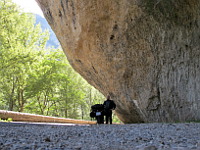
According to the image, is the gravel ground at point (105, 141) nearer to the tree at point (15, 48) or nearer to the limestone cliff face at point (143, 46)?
the limestone cliff face at point (143, 46)

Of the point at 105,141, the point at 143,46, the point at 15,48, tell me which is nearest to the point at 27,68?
the point at 15,48

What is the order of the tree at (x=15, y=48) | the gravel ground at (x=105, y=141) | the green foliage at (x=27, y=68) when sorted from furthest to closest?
the green foliage at (x=27, y=68)
the tree at (x=15, y=48)
the gravel ground at (x=105, y=141)

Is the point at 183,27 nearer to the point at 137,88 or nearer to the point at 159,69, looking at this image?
the point at 159,69

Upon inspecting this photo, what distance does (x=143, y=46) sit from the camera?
11.0m

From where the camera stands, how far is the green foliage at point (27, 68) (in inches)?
683

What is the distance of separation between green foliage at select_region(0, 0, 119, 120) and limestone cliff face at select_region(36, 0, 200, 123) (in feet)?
21.3

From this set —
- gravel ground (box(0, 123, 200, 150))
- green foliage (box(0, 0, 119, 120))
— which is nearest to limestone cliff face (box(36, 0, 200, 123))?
gravel ground (box(0, 123, 200, 150))

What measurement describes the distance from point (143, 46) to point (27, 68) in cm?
1244

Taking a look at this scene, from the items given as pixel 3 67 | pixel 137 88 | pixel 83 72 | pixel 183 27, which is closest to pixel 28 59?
pixel 3 67

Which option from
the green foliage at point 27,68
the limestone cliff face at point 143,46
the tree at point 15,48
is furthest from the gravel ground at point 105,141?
the green foliage at point 27,68

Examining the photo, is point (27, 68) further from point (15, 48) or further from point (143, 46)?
point (143, 46)

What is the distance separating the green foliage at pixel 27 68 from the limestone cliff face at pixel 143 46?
6.50 metres

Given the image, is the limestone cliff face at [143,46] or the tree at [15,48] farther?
the tree at [15,48]

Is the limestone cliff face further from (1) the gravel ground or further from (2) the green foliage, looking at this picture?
(2) the green foliage
